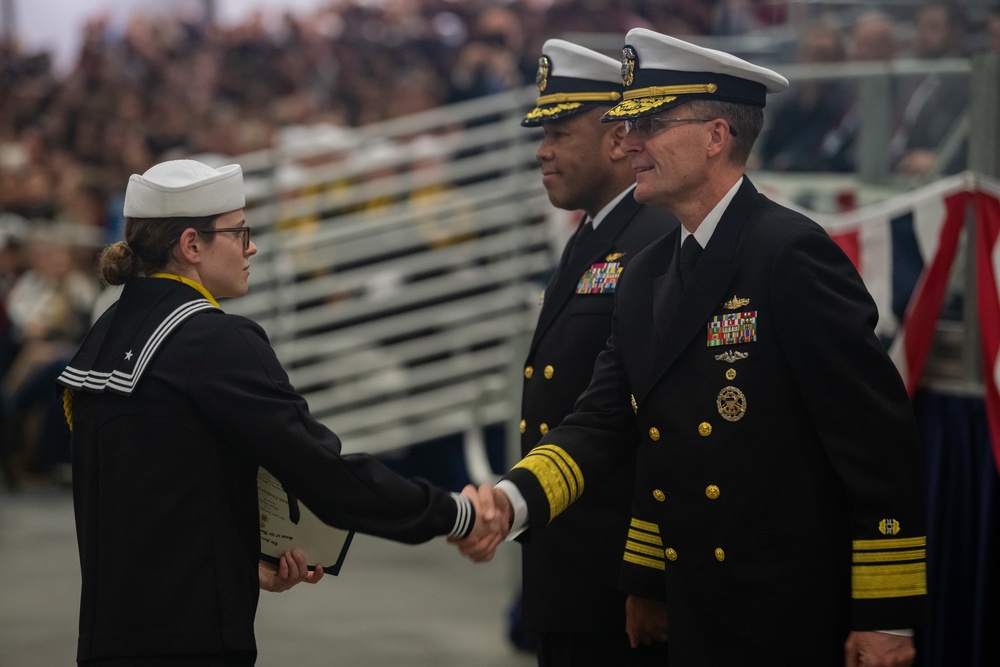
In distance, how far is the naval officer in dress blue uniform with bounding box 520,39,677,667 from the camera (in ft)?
10.4

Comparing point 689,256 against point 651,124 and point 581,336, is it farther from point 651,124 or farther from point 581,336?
point 581,336

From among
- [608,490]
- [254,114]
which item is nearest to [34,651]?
[608,490]

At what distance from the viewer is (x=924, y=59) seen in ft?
17.5

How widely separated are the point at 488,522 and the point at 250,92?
32.2ft

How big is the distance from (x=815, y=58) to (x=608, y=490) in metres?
3.19

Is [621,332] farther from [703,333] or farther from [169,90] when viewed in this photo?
[169,90]

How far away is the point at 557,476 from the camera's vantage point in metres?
2.95

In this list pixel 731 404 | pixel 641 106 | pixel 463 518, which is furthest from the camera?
pixel 463 518

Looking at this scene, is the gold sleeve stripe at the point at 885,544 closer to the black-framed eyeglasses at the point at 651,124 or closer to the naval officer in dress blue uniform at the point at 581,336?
the naval officer in dress blue uniform at the point at 581,336

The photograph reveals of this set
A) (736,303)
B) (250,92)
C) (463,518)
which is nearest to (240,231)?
(463,518)

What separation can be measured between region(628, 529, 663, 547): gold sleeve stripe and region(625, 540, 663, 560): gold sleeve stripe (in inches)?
0.4

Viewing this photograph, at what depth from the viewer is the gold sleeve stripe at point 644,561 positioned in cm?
289

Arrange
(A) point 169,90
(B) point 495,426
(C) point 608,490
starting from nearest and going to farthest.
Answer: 1. (C) point 608,490
2. (B) point 495,426
3. (A) point 169,90

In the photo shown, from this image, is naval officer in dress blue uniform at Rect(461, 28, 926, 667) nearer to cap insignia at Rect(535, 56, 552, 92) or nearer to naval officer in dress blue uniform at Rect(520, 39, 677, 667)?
naval officer in dress blue uniform at Rect(520, 39, 677, 667)
